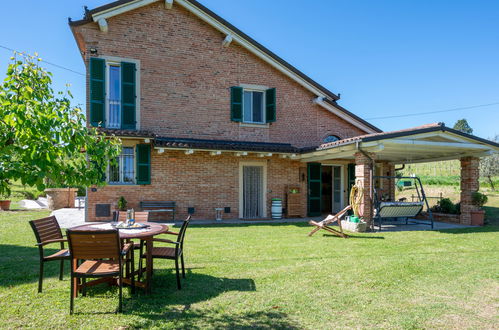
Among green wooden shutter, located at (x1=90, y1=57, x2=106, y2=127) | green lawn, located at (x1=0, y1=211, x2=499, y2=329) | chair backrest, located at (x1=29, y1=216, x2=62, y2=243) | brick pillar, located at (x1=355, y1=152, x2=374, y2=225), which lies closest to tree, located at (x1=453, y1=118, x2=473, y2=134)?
brick pillar, located at (x1=355, y1=152, x2=374, y2=225)

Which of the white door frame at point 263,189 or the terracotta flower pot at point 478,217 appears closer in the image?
the terracotta flower pot at point 478,217

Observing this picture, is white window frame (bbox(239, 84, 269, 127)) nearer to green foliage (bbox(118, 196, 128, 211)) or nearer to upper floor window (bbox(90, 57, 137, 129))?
upper floor window (bbox(90, 57, 137, 129))

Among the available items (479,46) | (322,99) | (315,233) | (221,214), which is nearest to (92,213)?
(221,214)

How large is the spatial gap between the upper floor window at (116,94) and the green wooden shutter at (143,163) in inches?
33.2

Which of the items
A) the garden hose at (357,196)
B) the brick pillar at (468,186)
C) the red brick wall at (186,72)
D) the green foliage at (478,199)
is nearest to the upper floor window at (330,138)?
the red brick wall at (186,72)

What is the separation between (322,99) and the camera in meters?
14.0

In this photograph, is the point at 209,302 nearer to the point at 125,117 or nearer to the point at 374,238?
the point at 374,238

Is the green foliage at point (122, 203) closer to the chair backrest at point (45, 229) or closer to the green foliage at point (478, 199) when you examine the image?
the chair backrest at point (45, 229)

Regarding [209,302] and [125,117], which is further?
[125,117]

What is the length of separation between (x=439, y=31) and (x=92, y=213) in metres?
16.6

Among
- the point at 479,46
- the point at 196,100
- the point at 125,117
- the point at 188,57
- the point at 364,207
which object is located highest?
the point at 479,46

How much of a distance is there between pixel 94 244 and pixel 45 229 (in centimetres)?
163

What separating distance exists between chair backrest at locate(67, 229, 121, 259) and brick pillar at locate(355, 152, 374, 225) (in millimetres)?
7593

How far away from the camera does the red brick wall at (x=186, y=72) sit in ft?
37.1
